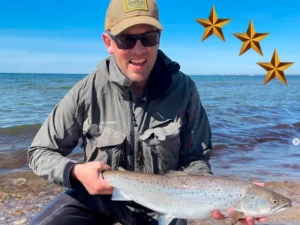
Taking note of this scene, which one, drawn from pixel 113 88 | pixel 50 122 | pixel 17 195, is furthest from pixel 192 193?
pixel 17 195

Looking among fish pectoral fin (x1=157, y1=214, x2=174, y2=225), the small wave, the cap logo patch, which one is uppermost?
the cap logo patch

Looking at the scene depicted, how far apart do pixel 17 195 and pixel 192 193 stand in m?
3.68

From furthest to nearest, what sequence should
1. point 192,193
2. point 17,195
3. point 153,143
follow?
point 17,195 → point 153,143 → point 192,193

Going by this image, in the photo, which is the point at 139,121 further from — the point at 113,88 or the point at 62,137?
the point at 62,137

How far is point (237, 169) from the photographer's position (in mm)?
7688

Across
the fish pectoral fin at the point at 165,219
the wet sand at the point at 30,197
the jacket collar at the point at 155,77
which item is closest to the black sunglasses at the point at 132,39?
the jacket collar at the point at 155,77

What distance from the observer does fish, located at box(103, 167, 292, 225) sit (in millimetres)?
3250

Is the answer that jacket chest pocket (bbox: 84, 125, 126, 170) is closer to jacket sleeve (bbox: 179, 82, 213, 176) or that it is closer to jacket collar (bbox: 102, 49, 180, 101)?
jacket collar (bbox: 102, 49, 180, 101)

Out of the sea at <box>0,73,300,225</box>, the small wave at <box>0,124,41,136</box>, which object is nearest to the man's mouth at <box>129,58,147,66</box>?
the sea at <box>0,73,300,225</box>

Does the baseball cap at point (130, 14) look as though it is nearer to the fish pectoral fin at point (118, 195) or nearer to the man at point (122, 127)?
the man at point (122, 127)

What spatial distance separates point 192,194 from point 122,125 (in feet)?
3.21

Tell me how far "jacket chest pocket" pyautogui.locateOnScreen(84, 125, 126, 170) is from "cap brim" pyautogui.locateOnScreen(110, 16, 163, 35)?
1.00 meters

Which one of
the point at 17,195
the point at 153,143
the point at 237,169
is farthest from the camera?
the point at 237,169

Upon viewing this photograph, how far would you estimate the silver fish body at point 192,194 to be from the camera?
3248 mm
